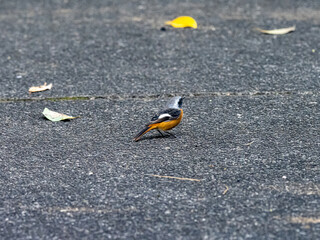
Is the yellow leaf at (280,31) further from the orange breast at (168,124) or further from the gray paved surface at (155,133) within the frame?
the orange breast at (168,124)

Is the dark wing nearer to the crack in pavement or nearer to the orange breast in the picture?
the orange breast

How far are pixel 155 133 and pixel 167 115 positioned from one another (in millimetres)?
285

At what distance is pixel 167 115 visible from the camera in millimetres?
4520

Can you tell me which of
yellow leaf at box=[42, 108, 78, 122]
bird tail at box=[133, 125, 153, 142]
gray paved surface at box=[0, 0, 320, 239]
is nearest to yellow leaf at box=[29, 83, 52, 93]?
gray paved surface at box=[0, 0, 320, 239]

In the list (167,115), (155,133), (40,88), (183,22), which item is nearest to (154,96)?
(155,133)

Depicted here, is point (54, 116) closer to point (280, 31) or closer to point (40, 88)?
point (40, 88)

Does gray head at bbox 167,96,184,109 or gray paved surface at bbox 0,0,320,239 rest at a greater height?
gray head at bbox 167,96,184,109

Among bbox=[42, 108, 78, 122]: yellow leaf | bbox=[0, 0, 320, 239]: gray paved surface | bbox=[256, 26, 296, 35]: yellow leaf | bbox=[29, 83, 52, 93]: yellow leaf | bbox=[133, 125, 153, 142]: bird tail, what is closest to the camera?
bbox=[0, 0, 320, 239]: gray paved surface

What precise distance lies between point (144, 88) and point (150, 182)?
1926mm

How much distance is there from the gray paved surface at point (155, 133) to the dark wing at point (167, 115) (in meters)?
0.18

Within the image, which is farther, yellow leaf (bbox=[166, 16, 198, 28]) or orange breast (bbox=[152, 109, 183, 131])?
yellow leaf (bbox=[166, 16, 198, 28])

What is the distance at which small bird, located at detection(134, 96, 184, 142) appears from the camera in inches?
175

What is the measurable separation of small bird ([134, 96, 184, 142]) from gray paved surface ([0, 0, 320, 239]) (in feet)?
0.36

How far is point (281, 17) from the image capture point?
746 centimetres
